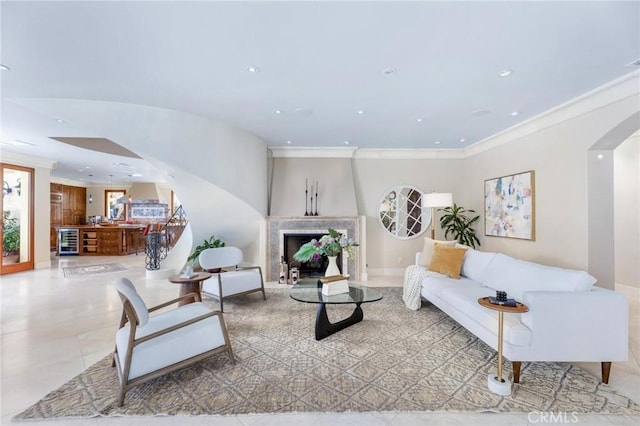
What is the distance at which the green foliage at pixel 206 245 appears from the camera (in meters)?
5.57

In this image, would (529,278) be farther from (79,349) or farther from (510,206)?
(79,349)

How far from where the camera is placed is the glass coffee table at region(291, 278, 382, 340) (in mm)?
3068

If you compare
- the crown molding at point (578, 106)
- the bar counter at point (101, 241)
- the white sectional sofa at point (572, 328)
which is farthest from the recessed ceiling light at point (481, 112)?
the bar counter at point (101, 241)

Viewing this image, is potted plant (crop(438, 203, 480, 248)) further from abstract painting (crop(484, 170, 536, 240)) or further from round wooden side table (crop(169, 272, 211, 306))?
round wooden side table (crop(169, 272, 211, 306))

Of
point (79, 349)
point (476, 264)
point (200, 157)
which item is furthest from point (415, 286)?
point (79, 349)

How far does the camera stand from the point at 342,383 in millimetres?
2252

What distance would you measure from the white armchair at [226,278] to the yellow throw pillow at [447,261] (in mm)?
2630

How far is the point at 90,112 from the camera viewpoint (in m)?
3.50

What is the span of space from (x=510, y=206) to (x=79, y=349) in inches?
239

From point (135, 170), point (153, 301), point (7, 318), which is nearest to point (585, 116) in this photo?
point (153, 301)

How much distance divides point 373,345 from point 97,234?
391 inches

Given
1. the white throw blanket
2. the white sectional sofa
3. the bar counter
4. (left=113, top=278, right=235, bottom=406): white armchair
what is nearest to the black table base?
(left=113, top=278, right=235, bottom=406): white armchair

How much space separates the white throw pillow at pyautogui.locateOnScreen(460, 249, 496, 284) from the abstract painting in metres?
1.14
